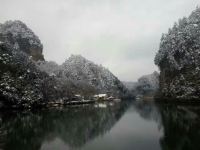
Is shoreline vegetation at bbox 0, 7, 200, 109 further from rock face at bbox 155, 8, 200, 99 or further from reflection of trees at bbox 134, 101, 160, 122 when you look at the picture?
reflection of trees at bbox 134, 101, 160, 122

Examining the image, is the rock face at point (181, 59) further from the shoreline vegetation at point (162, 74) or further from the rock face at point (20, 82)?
the rock face at point (20, 82)

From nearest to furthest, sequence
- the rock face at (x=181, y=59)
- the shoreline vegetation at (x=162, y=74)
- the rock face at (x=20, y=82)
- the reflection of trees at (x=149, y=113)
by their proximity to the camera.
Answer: the reflection of trees at (x=149, y=113) < the rock face at (x=20, y=82) < the shoreline vegetation at (x=162, y=74) < the rock face at (x=181, y=59)

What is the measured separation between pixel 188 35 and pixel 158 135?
361 ft

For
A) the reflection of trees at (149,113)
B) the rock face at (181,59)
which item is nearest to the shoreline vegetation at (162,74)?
the rock face at (181,59)

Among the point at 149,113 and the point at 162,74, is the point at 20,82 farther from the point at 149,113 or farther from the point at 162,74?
the point at 162,74

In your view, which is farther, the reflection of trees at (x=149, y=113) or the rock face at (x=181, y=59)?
the rock face at (x=181, y=59)

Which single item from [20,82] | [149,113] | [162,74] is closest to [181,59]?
Result: [162,74]

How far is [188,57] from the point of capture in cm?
14962

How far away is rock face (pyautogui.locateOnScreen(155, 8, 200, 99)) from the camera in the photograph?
13888 centimetres

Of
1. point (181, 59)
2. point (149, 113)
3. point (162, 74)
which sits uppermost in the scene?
point (181, 59)

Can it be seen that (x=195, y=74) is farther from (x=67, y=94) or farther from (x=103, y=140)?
(x=103, y=140)

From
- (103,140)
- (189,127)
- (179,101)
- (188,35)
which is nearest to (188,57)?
(188,35)

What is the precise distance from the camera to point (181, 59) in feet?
512

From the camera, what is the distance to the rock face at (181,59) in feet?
456
